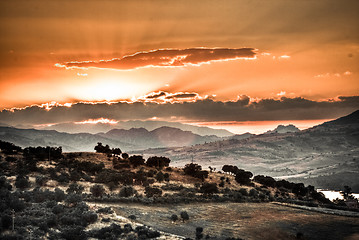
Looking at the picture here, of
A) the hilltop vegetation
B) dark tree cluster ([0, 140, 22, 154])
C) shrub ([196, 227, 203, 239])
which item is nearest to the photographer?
the hilltop vegetation

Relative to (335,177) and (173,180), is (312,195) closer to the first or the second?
(173,180)

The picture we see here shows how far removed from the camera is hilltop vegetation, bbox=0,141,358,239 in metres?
28.7

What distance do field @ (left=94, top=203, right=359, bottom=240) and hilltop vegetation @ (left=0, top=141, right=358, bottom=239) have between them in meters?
3.01

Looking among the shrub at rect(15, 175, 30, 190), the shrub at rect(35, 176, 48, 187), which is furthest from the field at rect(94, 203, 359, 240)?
the shrub at rect(15, 175, 30, 190)

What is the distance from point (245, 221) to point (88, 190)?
991 inches

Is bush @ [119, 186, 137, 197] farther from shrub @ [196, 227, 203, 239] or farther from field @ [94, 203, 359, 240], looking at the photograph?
shrub @ [196, 227, 203, 239]

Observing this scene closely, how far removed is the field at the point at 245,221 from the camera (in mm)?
34375

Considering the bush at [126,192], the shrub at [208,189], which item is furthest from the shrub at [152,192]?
the shrub at [208,189]

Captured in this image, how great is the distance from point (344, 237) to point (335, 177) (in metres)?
133

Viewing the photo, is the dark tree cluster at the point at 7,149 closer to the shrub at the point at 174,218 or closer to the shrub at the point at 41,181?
the shrub at the point at 41,181

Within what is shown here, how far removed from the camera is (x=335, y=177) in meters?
152

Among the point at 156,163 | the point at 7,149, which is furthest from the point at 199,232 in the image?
the point at 7,149

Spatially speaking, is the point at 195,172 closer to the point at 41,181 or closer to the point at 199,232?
the point at 41,181

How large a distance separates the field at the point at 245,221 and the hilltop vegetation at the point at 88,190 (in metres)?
3.01
